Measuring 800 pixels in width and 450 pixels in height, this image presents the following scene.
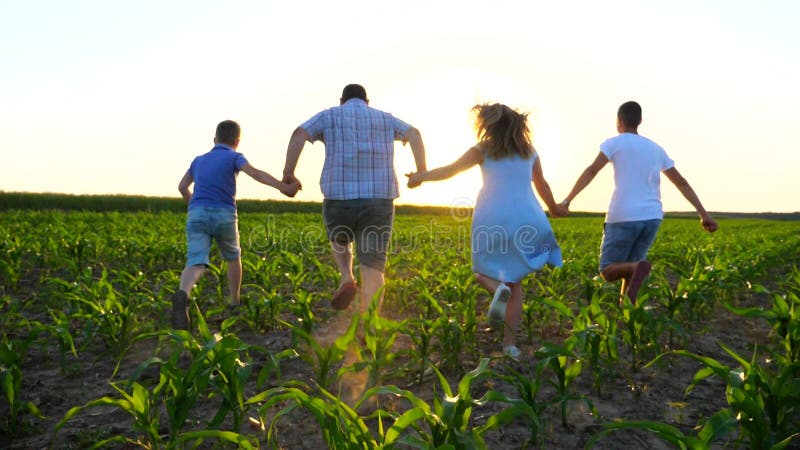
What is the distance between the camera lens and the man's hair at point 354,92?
179 inches

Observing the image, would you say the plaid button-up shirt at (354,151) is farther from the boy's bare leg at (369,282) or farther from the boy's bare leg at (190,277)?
the boy's bare leg at (190,277)

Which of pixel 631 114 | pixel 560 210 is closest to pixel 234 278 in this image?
pixel 560 210

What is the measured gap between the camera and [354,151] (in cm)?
430

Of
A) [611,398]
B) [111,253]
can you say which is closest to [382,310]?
[611,398]

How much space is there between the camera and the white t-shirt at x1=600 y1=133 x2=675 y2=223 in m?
4.79

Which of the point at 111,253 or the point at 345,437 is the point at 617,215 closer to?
the point at 345,437

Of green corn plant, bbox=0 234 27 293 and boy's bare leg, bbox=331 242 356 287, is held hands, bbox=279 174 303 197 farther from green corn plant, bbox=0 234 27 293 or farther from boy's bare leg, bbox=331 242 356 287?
green corn plant, bbox=0 234 27 293

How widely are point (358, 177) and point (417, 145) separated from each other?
1.98ft

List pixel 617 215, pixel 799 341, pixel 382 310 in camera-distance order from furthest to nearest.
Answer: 1. pixel 382 310
2. pixel 617 215
3. pixel 799 341

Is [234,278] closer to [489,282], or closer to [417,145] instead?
[417,145]

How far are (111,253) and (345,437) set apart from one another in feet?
25.5

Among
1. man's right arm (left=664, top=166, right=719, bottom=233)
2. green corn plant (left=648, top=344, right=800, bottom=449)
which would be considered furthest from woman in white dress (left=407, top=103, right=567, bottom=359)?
→ man's right arm (left=664, top=166, right=719, bottom=233)

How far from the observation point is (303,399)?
1.96 metres

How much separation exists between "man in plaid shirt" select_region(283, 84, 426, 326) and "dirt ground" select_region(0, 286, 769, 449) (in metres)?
0.69
